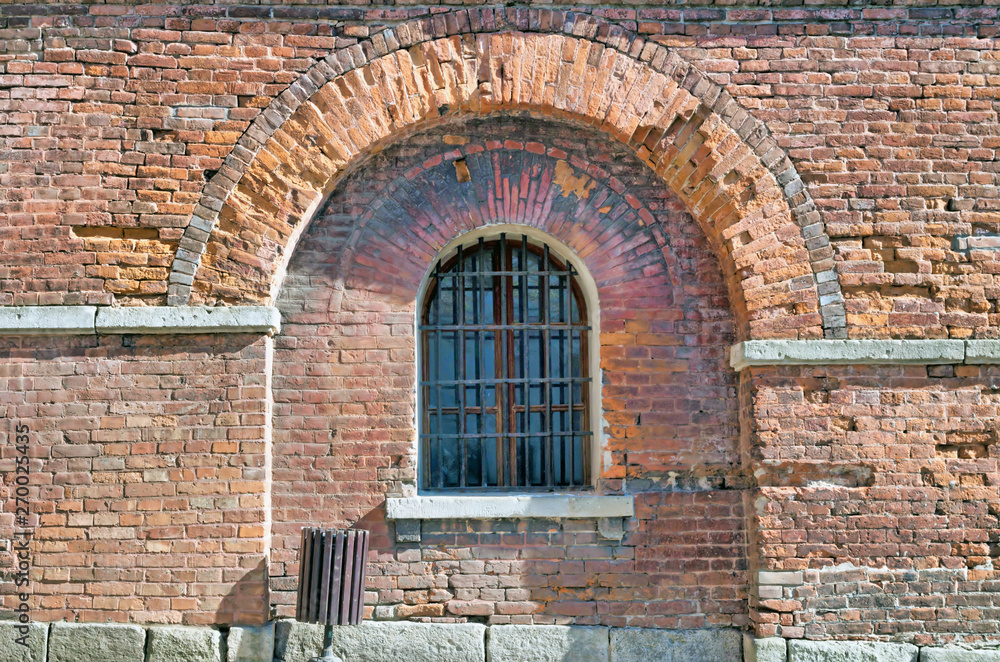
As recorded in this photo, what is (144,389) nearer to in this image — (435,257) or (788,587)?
(435,257)

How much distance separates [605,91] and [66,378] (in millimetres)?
3805

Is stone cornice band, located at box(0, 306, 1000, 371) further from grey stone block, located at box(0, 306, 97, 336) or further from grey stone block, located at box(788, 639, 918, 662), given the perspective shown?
grey stone block, located at box(788, 639, 918, 662)

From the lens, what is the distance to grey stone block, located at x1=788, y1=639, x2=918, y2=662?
464 cm

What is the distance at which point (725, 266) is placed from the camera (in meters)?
5.05

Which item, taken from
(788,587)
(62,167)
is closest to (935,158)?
(788,587)

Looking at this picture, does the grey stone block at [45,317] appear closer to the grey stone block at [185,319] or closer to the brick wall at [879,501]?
the grey stone block at [185,319]

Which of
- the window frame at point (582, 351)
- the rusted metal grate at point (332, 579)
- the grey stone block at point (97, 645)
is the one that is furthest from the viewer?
the window frame at point (582, 351)

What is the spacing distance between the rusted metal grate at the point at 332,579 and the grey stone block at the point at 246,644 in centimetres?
39

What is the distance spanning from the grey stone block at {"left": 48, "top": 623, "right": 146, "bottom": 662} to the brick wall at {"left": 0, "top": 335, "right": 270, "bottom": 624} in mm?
92

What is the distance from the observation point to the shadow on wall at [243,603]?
464 centimetres

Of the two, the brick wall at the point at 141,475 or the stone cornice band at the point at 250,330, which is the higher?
the stone cornice band at the point at 250,330

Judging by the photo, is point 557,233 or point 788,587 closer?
point 788,587

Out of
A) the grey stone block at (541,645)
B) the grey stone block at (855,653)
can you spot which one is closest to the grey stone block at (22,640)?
the grey stone block at (541,645)

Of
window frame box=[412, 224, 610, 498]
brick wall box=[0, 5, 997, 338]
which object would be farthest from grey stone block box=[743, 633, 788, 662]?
brick wall box=[0, 5, 997, 338]
